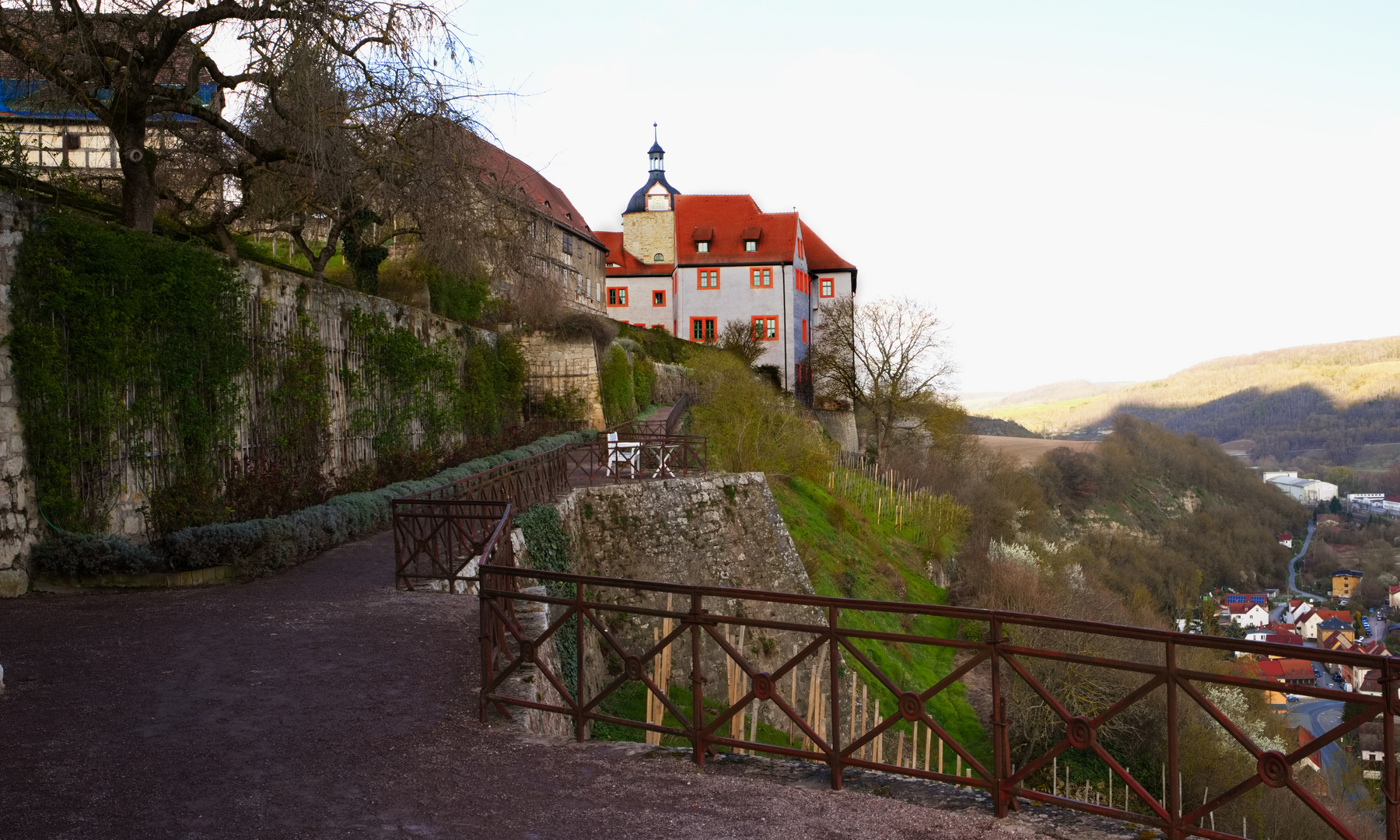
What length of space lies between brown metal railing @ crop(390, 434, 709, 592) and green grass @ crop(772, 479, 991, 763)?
3618 millimetres

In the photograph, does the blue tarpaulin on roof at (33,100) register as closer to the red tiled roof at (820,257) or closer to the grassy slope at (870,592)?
the grassy slope at (870,592)

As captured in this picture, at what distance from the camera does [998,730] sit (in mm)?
3857

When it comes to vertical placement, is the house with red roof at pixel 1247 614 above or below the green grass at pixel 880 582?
below

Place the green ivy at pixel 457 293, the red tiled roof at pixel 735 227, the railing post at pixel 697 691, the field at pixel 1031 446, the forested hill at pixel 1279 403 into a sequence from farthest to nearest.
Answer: the forested hill at pixel 1279 403 → the field at pixel 1031 446 → the red tiled roof at pixel 735 227 → the green ivy at pixel 457 293 → the railing post at pixel 697 691

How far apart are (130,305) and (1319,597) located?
5945 cm

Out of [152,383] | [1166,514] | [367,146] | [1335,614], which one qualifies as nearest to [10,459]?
[152,383]

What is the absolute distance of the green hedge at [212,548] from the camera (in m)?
8.73

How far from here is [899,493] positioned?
31172 millimetres

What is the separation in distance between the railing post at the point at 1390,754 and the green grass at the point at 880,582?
12444 mm

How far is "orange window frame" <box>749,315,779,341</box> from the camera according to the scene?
4378cm

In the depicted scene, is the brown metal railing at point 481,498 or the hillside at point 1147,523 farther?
the hillside at point 1147,523

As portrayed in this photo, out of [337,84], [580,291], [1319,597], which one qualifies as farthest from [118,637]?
[1319,597]

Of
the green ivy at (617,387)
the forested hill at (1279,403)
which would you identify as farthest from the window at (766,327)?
the forested hill at (1279,403)

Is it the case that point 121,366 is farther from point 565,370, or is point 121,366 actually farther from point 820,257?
point 820,257
